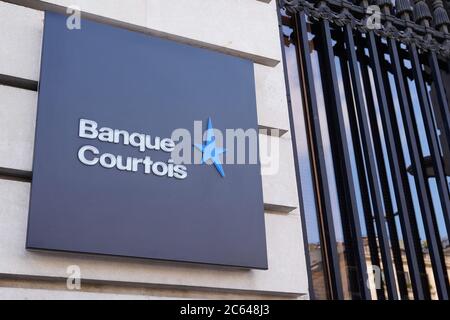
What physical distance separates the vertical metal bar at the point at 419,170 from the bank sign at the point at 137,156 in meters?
2.05

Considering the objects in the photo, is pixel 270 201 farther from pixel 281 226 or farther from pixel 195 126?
pixel 195 126

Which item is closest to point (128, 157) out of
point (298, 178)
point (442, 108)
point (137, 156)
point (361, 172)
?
point (137, 156)

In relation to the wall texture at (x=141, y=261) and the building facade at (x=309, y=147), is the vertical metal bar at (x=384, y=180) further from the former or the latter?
the wall texture at (x=141, y=261)

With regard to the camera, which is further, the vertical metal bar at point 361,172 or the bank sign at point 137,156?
the vertical metal bar at point 361,172

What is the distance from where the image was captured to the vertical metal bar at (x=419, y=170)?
20.4 ft

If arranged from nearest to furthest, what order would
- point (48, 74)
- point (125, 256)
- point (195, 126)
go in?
1. point (125, 256)
2. point (48, 74)
3. point (195, 126)

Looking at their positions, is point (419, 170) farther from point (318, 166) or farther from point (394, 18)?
point (394, 18)

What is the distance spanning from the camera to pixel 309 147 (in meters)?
6.27

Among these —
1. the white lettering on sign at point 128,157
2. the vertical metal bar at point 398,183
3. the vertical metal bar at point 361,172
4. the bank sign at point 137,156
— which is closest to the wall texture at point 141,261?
the bank sign at point 137,156

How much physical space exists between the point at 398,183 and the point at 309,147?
2.93ft

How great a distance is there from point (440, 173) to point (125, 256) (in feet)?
11.8

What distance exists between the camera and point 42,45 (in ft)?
15.6
